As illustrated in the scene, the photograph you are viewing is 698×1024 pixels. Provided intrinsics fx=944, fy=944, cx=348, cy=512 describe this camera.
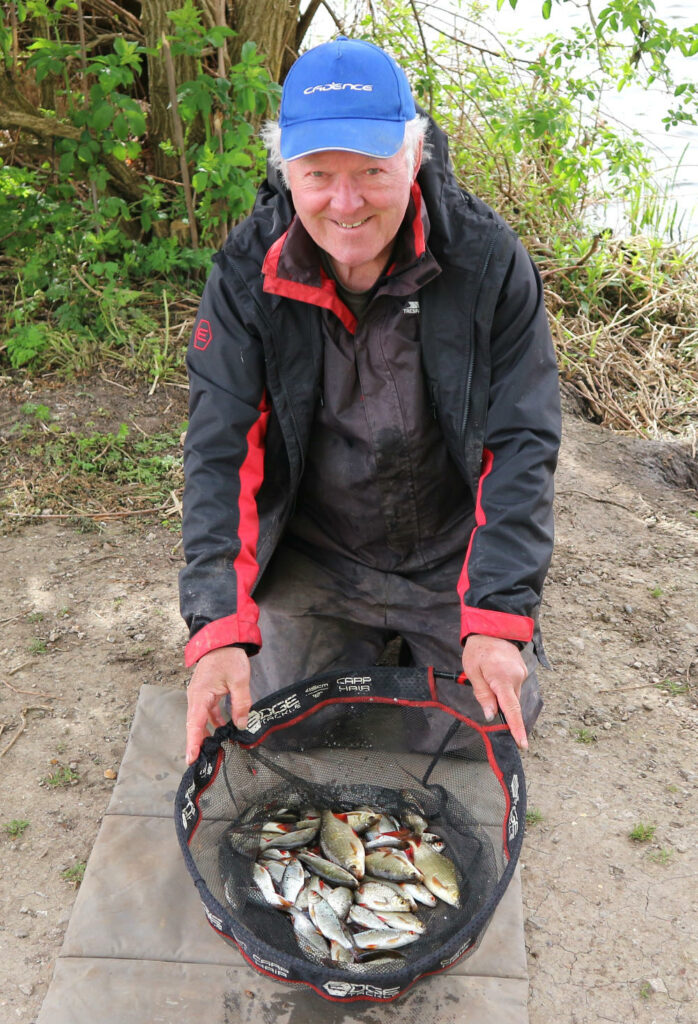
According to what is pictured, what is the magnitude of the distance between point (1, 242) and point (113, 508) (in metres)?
1.69

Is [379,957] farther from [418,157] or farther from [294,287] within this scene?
[418,157]

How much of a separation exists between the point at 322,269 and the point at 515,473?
63 cm

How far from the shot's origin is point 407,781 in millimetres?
2322

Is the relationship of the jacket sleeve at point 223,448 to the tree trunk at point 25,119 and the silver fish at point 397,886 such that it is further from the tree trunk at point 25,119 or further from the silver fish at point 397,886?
the tree trunk at point 25,119

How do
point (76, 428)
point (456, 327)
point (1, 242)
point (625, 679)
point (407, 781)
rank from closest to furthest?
point (456, 327) → point (407, 781) → point (625, 679) → point (76, 428) → point (1, 242)

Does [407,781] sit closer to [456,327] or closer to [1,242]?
[456,327]

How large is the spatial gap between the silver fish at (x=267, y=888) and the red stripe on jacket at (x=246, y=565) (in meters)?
0.47

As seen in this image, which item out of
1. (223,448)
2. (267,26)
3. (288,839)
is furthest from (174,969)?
(267,26)

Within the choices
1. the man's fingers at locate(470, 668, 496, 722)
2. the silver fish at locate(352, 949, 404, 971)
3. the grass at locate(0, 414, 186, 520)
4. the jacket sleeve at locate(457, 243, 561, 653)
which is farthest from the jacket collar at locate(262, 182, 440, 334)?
the grass at locate(0, 414, 186, 520)

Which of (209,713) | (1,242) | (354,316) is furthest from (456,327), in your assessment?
(1,242)

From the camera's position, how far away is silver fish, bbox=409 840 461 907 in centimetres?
198

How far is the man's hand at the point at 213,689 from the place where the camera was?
6.36 ft

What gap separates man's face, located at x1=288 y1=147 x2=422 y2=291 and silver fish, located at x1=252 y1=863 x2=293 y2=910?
132cm

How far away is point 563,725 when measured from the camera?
2.61m
